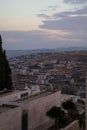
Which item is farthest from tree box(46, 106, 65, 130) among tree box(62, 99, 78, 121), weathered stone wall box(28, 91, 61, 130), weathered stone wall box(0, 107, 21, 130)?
tree box(62, 99, 78, 121)

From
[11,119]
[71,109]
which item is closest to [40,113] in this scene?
[71,109]

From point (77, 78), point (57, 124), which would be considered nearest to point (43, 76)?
point (77, 78)

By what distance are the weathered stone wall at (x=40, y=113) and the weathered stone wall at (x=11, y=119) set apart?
141cm

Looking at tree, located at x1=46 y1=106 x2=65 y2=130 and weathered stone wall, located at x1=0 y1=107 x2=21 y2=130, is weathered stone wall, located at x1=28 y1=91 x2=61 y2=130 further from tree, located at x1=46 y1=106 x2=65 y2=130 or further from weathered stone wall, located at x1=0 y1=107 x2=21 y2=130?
weathered stone wall, located at x1=0 y1=107 x2=21 y2=130

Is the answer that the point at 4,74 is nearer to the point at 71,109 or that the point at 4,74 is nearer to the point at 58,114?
the point at 71,109

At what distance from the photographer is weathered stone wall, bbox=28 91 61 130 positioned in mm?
21484

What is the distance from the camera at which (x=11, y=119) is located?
62.6 feet

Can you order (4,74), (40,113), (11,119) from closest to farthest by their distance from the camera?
1. (11,119)
2. (40,113)
3. (4,74)

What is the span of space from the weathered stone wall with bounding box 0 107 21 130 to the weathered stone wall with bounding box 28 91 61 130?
1.41 meters

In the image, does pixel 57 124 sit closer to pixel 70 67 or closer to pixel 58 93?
pixel 58 93

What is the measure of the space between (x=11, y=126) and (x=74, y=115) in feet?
20.0

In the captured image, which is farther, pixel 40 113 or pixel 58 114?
pixel 40 113

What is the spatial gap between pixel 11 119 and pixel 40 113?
411 centimetres

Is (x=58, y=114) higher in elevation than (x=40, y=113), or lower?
higher
